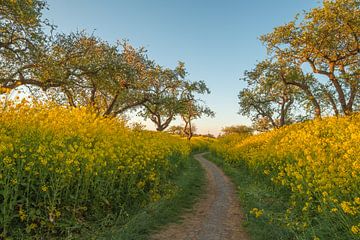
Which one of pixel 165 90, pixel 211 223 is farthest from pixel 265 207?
pixel 165 90

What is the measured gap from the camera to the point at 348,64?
1134 inches

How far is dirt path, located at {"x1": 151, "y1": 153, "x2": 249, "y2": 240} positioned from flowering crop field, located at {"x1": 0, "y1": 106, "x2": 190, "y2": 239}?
141 cm

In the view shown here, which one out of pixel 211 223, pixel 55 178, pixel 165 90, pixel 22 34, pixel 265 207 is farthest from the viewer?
pixel 165 90

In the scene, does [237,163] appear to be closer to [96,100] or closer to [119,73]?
[119,73]

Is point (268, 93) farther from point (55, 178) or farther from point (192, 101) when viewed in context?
point (55, 178)

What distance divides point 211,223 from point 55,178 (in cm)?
491

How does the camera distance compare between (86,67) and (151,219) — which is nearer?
(151,219)

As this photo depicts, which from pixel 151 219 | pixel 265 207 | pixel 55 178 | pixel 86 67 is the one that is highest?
pixel 86 67

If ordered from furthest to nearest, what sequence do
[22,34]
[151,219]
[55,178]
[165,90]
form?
[165,90], [22,34], [151,219], [55,178]

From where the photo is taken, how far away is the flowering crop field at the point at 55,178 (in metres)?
6.19

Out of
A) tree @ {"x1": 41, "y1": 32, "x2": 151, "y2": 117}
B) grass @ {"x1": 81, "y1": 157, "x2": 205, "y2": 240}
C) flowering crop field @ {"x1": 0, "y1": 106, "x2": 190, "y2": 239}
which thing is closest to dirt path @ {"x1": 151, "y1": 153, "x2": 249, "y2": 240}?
grass @ {"x1": 81, "y1": 157, "x2": 205, "y2": 240}

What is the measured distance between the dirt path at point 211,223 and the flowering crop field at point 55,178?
1.41 m

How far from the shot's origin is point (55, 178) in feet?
22.0

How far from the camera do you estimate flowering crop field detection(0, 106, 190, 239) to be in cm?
619
